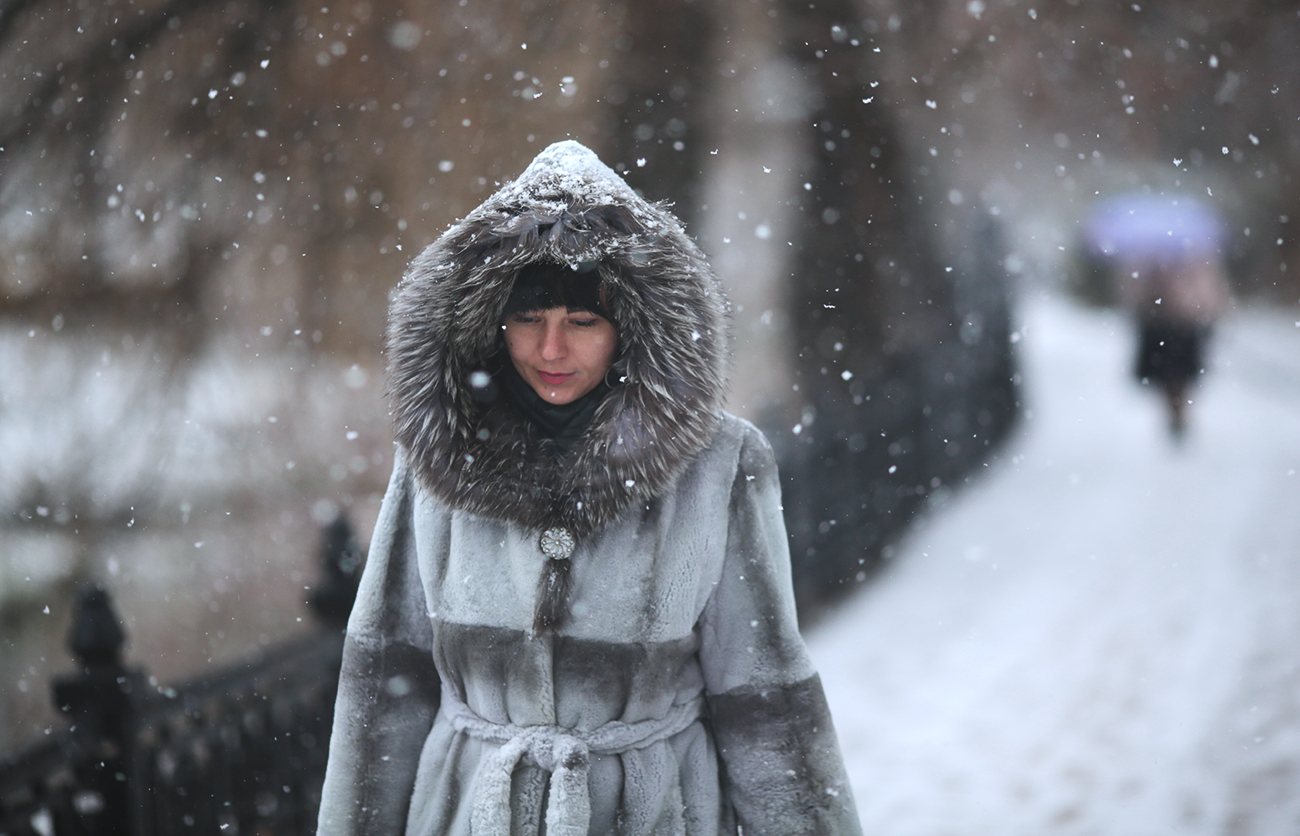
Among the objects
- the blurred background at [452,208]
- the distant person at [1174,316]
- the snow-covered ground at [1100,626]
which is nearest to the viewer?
the snow-covered ground at [1100,626]

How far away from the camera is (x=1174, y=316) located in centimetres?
507

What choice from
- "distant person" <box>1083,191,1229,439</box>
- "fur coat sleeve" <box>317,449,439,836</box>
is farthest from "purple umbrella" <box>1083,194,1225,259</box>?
"fur coat sleeve" <box>317,449,439,836</box>

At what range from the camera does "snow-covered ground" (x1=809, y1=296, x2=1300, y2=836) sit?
3404 millimetres

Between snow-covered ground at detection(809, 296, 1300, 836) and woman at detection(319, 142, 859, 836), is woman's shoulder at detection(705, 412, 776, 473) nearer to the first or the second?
woman at detection(319, 142, 859, 836)

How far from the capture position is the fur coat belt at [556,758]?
125 centimetres

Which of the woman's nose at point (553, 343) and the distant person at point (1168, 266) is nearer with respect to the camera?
the woman's nose at point (553, 343)

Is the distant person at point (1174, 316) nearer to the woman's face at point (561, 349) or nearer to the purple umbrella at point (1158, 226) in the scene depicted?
the purple umbrella at point (1158, 226)

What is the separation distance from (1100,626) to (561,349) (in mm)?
4191

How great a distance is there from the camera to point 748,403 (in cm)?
524

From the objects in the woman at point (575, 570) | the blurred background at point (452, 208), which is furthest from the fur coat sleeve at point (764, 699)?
the blurred background at point (452, 208)

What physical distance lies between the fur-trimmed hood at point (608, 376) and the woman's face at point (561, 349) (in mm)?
30

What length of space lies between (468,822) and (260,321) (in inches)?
132

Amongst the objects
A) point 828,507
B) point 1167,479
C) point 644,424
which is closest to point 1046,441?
point 1167,479

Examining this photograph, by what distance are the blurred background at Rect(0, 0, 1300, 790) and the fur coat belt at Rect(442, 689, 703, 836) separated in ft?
9.79
